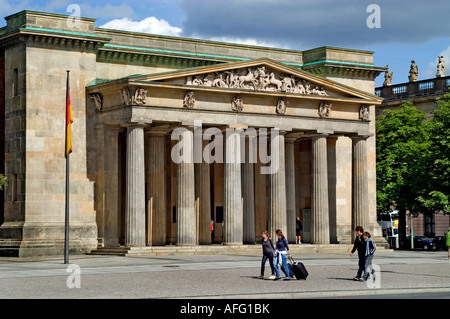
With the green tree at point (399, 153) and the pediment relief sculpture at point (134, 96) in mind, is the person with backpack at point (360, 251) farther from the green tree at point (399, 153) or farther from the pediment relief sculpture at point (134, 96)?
the green tree at point (399, 153)

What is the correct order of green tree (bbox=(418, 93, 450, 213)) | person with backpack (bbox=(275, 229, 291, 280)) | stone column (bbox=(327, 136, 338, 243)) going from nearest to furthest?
person with backpack (bbox=(275, 229, 291, 280)), stone column (bbox=(327, 136, 338, 243)), green tree (bbox=(418, 93, 450, 213))

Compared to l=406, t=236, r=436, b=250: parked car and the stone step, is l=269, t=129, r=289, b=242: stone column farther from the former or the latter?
l=406, t=236, r=436, b=250: parked car

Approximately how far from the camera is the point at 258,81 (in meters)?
65.9

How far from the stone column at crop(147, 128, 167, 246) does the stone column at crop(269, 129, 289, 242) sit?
7422 millimetres

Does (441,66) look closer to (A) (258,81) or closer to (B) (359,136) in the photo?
(B) (359,136)

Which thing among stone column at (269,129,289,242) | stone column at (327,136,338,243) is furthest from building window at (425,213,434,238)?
stone column at (269,129,289,242)

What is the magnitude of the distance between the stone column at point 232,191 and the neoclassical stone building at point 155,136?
0.22ft

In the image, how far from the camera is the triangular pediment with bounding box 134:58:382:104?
2454 inches

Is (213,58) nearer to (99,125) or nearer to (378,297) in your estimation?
(99,125)

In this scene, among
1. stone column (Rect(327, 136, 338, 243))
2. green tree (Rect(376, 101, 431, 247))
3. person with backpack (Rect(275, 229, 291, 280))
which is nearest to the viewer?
person with backpack (Rect(275, 229, 291, 280))

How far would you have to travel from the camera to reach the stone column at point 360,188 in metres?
70.6

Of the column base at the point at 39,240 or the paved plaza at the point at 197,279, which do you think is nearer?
the paved plaza at the point at 197,279

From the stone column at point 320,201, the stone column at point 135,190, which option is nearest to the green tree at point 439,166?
the stone column at point 320,201
